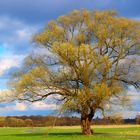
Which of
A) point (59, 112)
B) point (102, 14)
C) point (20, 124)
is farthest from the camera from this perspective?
point (20, 124)

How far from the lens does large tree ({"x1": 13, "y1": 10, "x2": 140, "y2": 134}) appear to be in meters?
52.3

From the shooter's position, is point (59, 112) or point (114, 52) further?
point (114, 52)

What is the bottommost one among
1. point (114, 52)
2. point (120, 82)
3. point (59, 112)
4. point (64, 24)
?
point (59, 112)

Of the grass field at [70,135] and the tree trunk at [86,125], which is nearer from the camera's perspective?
the grass field at [70,135]

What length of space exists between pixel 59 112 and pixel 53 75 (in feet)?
17.3

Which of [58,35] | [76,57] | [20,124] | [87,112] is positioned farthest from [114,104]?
[20,124]

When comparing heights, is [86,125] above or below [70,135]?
above

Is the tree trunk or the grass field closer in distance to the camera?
the grass field

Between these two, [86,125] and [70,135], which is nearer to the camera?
[70,135]

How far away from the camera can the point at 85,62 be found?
53000mm

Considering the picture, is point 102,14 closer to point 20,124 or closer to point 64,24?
point 64,24

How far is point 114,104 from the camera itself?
173 ft

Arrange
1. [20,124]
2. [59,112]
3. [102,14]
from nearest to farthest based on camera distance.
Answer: [59,112], [102,14], [20,124]

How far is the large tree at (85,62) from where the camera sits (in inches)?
2060
